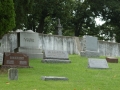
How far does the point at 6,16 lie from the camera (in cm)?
1231

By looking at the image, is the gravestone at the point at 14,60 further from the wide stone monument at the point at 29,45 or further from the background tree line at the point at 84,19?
the background tree line at the point at 84,19

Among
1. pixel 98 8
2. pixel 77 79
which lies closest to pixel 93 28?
pixel 98 8

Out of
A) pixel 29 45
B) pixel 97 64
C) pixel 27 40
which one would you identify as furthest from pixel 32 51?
pixel 97 64

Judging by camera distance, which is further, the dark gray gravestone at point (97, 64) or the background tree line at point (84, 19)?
the background tree line at point (84, 19)

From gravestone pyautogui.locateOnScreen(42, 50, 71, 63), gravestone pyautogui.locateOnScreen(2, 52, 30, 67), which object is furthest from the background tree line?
gravestone pyautogui.locateOnScreen(2, 52, 30, 67)

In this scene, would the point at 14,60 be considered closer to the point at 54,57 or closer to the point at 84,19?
the point at 54,57

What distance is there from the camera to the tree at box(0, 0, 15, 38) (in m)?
12.1

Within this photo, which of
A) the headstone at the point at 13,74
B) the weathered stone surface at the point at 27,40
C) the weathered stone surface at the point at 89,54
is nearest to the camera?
the headstone at the point at 13,74

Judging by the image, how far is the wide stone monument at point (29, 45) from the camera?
1878 cm

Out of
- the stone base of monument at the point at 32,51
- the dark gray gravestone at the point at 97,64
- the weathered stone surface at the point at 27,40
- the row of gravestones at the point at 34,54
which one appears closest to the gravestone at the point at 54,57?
the row of gravestones at the point at 34,54

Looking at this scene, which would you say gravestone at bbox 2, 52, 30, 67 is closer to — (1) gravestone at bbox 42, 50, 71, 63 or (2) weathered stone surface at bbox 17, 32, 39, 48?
(1) gravestone at bbox 42, 50, 71, 63

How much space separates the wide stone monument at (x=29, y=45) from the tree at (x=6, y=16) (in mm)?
6500

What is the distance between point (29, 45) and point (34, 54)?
0.83m

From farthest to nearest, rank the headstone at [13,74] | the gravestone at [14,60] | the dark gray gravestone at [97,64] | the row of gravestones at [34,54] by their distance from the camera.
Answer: the dark gray gravestone at [97,64] < the row of gravestones at [34,54] < the gravestone at [14,60] < the headstone at [13,74]
